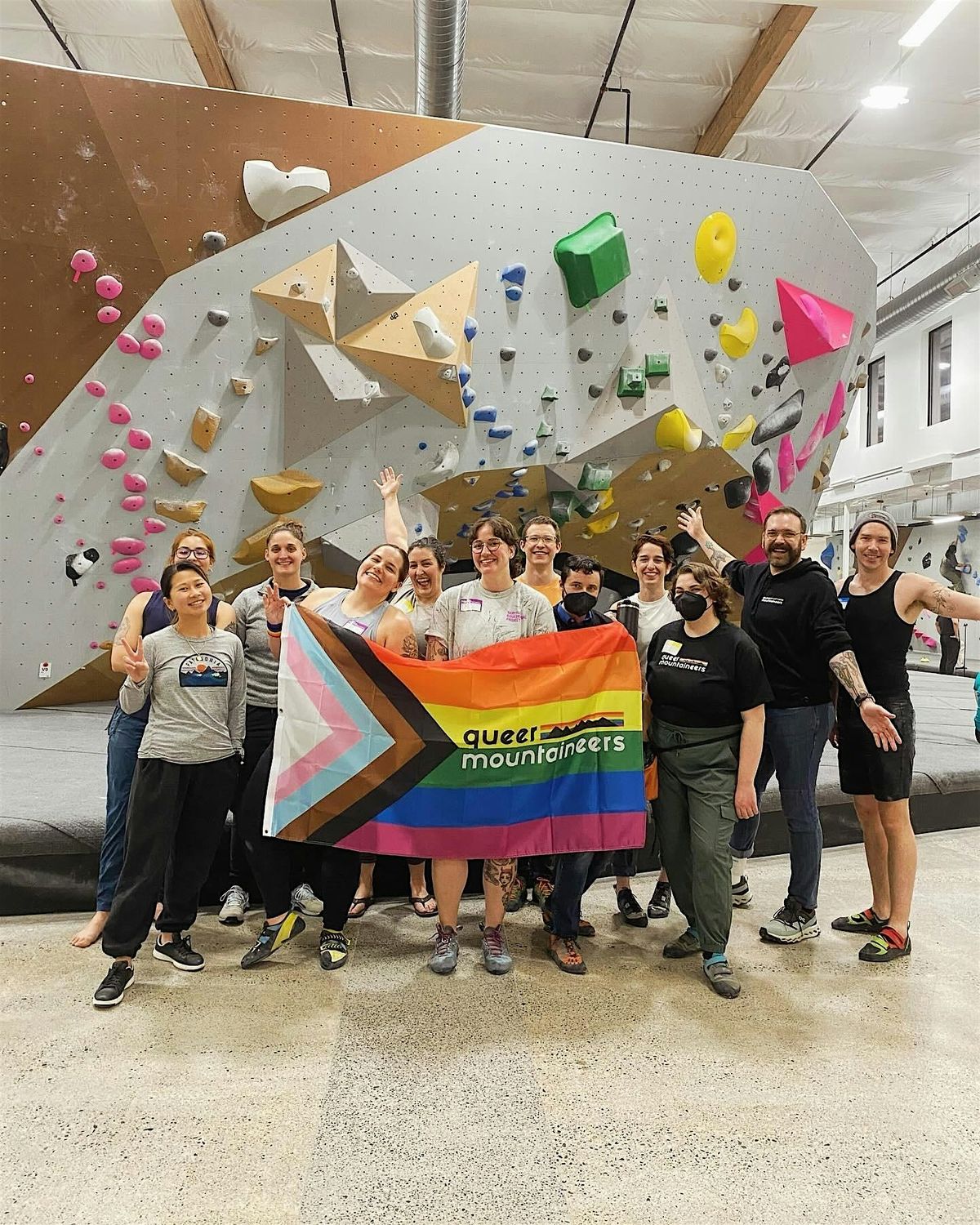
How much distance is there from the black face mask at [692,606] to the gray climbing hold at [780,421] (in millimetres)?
3607

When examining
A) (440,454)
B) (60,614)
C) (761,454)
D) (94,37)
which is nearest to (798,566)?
(440,454)

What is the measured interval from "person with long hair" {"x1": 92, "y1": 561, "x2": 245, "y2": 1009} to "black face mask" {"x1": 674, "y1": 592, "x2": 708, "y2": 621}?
5.13 ft

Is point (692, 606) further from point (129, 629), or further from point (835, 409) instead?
point (835, 409)

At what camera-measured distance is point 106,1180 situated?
1.74 m

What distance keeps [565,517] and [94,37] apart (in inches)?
236

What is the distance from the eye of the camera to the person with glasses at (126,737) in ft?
9.10

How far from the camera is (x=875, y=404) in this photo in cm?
1606

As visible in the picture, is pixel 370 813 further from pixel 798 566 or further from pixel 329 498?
pixel 329 498

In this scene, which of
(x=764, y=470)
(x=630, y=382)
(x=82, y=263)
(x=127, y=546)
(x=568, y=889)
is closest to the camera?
(x=568, y=889)

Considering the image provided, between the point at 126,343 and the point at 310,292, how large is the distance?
1.06 meters

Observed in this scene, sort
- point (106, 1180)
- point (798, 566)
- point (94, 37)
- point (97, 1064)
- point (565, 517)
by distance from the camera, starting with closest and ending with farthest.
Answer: point (106, 1180) → point (97, 1064) → point (798, 566) → point (565, 517) → point (94, 37)

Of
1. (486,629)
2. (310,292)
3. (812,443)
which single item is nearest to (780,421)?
(812,443)

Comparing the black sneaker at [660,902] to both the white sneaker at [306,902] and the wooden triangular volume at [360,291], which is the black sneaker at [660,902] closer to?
the white sneaker at [306,902]

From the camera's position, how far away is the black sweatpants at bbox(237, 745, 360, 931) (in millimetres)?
2773
